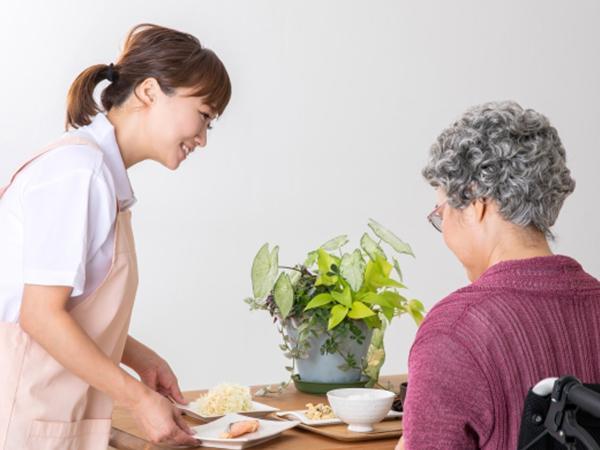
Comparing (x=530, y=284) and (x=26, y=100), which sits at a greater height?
(x=26, y=100)

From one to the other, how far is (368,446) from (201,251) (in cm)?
274

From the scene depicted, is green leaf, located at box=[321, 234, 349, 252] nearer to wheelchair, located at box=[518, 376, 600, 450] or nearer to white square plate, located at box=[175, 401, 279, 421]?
white square plate, located at box=[175, 401, 279, 421]

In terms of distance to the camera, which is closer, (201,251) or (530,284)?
(530,284)

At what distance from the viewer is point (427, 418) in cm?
154

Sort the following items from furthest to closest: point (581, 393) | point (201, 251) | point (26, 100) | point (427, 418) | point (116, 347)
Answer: point (201, 251)
point (26, 100)
point (116, 347)
point (427, 418)
point (581, 393)

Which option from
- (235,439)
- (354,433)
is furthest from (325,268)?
(235,439)

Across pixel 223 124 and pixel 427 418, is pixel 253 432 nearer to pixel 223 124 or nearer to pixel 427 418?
pixel 427 418

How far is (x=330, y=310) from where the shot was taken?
252 centimetres

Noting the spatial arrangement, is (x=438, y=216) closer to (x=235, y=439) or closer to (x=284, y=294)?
(x=235, y=439)

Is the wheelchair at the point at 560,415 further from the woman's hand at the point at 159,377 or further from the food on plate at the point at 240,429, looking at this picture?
the woman's hand at the point at 159,377

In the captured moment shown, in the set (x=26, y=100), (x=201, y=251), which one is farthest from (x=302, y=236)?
(x=26, y=100)

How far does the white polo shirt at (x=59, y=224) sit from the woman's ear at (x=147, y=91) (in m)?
0.15

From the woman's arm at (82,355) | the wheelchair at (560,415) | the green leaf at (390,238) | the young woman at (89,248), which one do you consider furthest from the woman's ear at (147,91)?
the wheelchair at (560,415)

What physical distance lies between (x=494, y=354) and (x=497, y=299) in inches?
3.8
